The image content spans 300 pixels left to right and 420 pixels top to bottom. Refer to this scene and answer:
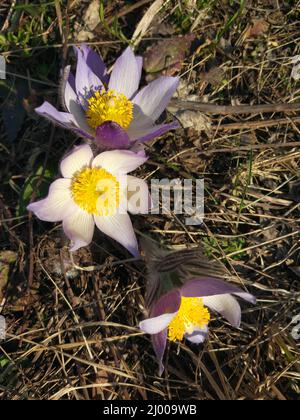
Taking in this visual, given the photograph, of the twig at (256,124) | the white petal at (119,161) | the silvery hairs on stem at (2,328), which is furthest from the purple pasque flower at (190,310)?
the twig at (256,124)

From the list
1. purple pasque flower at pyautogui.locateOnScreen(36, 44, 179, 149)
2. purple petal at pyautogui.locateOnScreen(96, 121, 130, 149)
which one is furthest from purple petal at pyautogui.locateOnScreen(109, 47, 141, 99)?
purple petal at pyautogui.locateOnScreen(96, 121, 130, 149)

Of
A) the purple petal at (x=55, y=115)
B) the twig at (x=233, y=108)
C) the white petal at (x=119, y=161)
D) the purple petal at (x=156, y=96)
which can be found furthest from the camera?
the twig at (x=233, y=108)

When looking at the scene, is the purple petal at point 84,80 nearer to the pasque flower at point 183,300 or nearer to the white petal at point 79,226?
the white petal at point 79,226

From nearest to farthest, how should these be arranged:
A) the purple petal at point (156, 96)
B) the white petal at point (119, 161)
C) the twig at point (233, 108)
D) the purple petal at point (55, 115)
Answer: the purple petal at point (55, 115) < the white petal at point (119, 161) < the purple petal at point (156, 96) < the twig at point (233, 108)

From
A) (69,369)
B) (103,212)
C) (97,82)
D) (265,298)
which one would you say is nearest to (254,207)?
(265,298)

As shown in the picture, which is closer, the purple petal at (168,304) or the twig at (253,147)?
the purple petal at (168,304)

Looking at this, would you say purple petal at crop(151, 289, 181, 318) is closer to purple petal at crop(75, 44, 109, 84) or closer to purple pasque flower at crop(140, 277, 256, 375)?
purple pasque flower at crop(140, 277, 256, 375)

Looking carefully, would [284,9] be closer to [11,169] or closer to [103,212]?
[103,212]
